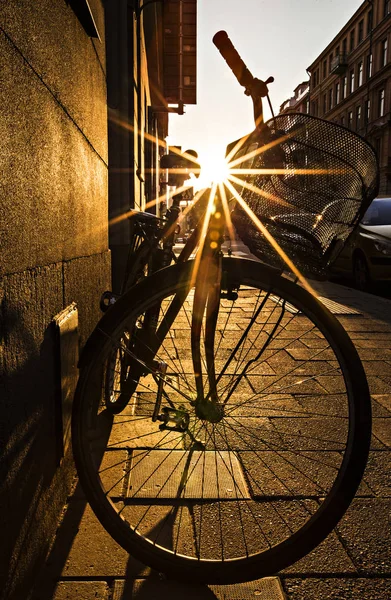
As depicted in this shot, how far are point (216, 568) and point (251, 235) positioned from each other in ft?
3.30

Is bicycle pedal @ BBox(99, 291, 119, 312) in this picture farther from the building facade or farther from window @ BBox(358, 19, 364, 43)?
window @ BBox(358, 19, 364, 43)

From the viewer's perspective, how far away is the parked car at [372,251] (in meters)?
9.09

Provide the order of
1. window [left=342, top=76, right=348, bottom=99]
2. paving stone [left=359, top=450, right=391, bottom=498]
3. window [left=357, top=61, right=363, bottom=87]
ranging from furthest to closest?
1. window [left=342, top=76, right=348, bottom=99]
2. window [left=357, top=61, right=363, bottom=87]
3. paving stone [left=359, top=450, right=391, bottom=498]

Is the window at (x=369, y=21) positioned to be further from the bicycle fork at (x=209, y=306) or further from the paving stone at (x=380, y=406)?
the bicycle fork at (x=209, y=306)

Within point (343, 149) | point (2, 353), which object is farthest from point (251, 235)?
point (2, 353)

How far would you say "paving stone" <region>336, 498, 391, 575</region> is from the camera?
72.7 inches

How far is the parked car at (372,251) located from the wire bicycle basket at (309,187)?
732cm

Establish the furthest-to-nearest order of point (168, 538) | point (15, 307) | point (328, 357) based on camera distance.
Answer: point (328, 357)
point (168, 538)
point (15, 307)

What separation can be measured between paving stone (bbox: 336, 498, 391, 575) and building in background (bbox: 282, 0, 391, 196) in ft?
118

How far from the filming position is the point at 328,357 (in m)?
4.58

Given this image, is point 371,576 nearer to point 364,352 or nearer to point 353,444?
point 353,444

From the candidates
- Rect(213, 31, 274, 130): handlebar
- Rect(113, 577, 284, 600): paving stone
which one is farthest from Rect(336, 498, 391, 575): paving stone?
Rect(213, 31, 274, 130): handlebar

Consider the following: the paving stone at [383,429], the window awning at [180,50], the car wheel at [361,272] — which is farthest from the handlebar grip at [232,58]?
the window awning at [180,50]

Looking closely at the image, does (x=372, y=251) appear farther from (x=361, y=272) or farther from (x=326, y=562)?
(x=326, y=562)
